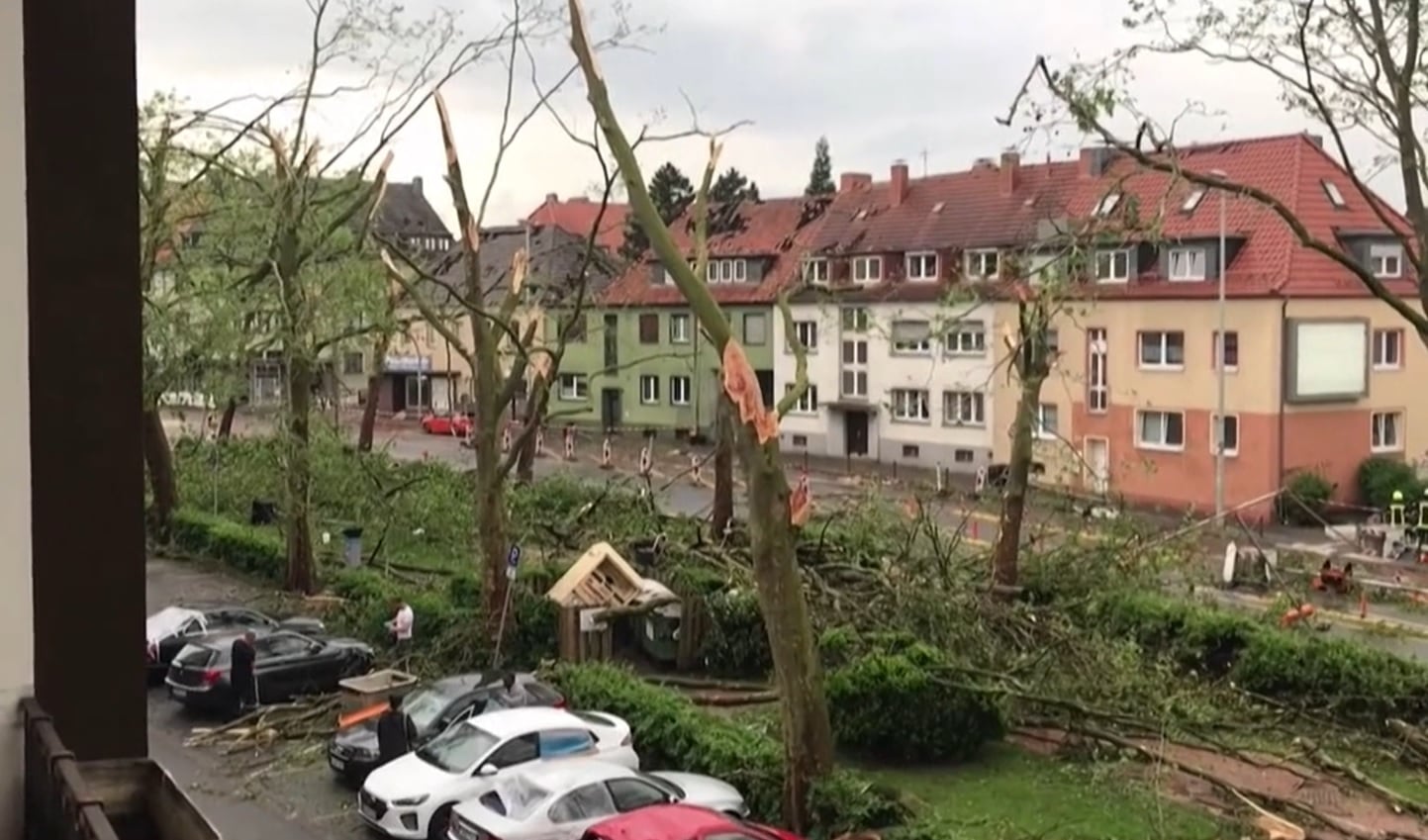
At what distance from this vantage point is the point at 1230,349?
25.2 meters

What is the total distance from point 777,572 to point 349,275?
10906 millimetres

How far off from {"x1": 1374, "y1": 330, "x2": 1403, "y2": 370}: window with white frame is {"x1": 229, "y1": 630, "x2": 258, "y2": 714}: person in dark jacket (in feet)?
67.8

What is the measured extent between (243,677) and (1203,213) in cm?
1906

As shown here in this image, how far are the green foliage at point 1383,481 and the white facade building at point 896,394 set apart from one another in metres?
6.66

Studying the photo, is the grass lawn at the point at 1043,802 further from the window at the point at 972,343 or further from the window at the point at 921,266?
the window at the point at 921,266

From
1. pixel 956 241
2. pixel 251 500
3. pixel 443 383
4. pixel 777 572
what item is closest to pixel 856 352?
pixel 956 241

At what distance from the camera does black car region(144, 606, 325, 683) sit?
45.1 ft

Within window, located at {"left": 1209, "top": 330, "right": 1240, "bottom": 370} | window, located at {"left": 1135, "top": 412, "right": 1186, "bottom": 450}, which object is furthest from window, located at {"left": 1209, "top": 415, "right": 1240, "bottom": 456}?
window, located at {"left": 1209, "top": 330, "right": 1240, "bottom": 370}

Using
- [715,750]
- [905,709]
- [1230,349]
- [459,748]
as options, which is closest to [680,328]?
[1230,349]

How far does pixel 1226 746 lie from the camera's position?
10.5 metres

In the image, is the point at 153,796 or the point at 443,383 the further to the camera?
the point at 443,383

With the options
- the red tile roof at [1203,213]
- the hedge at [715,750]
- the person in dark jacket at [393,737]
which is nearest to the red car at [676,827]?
the hedge at [715,750]

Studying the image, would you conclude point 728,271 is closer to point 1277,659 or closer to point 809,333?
point 809,333

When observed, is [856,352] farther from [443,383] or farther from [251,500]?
[443,383]
